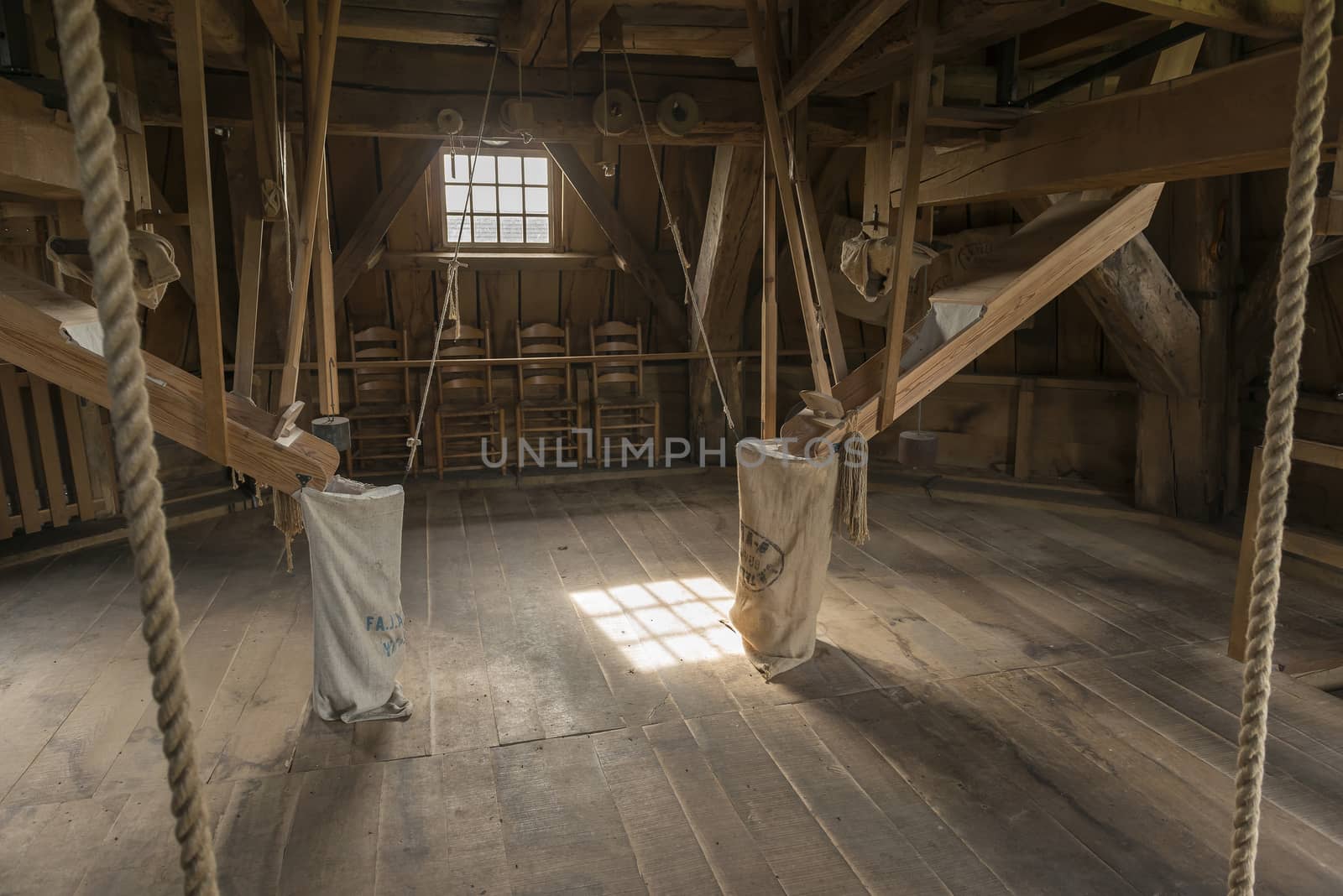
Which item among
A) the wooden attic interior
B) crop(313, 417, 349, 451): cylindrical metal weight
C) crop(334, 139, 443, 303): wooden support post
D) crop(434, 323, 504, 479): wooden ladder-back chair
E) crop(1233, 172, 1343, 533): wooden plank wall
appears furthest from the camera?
crop(434, 323, 504, 479): wooden ladder-back chair

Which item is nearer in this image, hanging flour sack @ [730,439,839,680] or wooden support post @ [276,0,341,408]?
wooden support post @ [276,0,341,408]

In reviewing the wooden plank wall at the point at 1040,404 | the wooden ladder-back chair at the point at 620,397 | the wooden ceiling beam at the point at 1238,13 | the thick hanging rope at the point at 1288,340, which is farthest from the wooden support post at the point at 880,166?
the wooden ladder-back chair at the point at 620,397

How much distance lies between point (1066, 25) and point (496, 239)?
423 cm

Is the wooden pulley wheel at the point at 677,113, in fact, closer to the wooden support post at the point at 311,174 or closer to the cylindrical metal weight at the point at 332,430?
the wooden support post at the point at 311,174

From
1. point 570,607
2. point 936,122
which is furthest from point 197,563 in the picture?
point 936,122

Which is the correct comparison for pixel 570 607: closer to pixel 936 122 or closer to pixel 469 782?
pixel 469 782

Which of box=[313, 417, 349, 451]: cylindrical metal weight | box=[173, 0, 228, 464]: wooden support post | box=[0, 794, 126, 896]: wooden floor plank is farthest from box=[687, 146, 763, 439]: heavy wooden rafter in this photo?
box=[0, 794, 126, 896]: wooden floor plank

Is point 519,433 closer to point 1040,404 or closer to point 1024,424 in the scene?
point 1024,424

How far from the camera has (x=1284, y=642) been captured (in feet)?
11.8

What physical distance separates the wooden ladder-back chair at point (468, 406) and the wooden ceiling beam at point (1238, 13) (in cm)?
528

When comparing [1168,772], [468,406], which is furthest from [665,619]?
[468,406]

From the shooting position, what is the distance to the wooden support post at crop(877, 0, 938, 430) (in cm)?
271

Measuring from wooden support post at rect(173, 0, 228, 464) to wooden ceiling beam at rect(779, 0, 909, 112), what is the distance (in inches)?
73.1

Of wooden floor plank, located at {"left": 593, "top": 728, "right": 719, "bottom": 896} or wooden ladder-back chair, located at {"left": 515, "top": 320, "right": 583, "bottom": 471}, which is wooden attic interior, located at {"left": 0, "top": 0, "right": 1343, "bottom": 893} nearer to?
wooden floor plank, located at {"left": 593, "top": 728, "right": 719, "bottom": 896}
